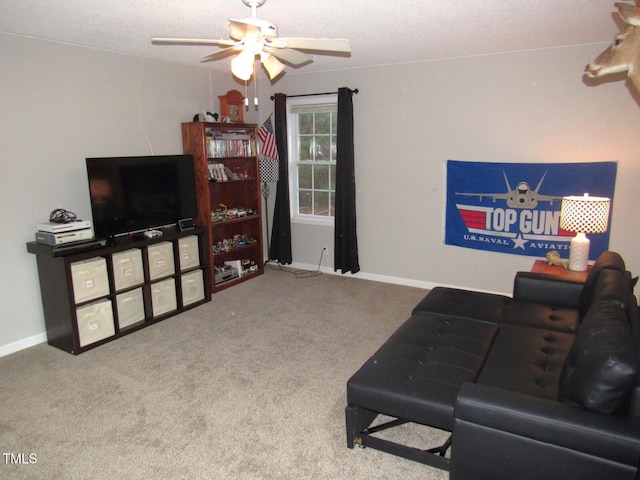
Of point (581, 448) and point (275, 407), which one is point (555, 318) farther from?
point (275, 407)

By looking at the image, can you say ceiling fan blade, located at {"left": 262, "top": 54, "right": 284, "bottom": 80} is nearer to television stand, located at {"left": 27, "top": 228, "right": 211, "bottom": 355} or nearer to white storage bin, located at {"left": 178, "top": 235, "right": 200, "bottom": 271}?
television stand, located at {"left": 27, "top": 228, "right": 211, "bottom": 355}

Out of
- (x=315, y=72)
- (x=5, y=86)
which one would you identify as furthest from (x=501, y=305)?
(x=5, y=86)

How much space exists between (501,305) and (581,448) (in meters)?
1.53

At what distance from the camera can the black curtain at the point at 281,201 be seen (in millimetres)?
5285

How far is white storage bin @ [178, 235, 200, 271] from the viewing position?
14.0 ft

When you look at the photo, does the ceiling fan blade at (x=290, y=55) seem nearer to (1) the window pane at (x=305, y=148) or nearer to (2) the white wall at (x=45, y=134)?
(2) the white wall at (x=45, y=134)

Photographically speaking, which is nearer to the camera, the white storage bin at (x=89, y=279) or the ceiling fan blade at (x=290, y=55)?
the ceiling fan blade at (x=290, y=55)

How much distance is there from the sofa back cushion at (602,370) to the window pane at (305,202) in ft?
13.3

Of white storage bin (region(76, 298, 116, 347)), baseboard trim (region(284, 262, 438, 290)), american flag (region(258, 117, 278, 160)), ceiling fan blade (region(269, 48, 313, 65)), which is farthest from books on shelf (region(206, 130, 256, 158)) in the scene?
ceiling fan blade (region(269, 48, 313, 65))

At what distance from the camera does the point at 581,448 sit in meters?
1.67

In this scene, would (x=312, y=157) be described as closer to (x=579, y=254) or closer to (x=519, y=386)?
(x=579, y=254)

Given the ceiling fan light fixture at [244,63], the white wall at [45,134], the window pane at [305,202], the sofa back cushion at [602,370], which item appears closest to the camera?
the sofa back cushion at [602,370]

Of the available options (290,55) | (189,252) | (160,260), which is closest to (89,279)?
(160,260)

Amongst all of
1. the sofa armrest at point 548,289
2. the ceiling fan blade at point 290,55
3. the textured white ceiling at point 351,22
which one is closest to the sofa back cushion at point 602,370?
the sofa armrest at point 548,289
